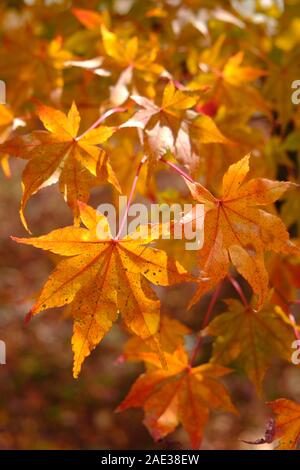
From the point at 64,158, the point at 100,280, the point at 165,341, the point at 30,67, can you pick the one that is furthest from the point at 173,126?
the point at 30,67

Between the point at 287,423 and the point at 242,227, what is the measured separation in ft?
1.36

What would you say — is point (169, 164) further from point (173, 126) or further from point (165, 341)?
point (165, 341)

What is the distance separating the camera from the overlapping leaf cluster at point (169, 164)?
3.11 feet

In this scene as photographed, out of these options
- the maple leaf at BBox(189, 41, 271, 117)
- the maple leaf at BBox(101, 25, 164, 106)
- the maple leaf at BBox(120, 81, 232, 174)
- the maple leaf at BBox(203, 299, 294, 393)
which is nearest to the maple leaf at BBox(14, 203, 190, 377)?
the maple leaf at BBox(120, 81, 232, 174)

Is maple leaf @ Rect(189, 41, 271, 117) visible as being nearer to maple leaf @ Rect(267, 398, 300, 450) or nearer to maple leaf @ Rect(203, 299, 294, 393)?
maple leaf @ Rect(203, 299, 294, 393)

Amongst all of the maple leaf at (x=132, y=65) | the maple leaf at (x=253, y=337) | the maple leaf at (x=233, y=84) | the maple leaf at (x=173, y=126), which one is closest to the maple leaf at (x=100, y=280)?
the maple leaf at (x=173, y=126)

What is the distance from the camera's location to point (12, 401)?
3135 millimetres

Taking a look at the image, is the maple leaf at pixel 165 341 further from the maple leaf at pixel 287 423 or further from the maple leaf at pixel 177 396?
the maple leaf at pixel 287 423

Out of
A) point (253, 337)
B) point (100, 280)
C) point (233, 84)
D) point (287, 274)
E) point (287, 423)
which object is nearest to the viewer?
point (100, 280)

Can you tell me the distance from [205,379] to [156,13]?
964 mm

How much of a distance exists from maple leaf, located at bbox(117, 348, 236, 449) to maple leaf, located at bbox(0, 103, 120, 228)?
0.48 m

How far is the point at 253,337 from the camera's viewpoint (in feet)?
4.12

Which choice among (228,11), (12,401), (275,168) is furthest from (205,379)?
(12,401)
